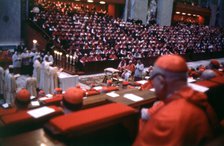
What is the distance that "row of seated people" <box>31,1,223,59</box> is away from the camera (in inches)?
773

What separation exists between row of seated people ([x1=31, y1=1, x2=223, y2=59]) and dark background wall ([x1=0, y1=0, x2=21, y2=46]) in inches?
61.8

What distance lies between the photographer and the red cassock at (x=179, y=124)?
190 cm

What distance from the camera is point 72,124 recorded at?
2.52 m

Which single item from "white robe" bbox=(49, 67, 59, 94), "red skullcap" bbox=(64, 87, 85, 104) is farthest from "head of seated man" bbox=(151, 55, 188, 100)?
"white robe" bbox=(49, 67, 59, 94)

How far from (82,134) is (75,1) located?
29.2m

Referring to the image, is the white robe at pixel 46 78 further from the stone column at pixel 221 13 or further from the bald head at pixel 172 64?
the stone column at pixel 221 13

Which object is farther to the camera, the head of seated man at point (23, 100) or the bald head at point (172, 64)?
the head of seated man at point (23, 100)

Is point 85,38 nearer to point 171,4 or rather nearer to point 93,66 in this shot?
point 93,66

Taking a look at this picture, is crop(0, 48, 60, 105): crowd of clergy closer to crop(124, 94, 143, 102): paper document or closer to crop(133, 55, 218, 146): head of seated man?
crop(124, 94, 143, 102): paper document

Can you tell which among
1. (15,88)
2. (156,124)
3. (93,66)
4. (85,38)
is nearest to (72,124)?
(156,124)

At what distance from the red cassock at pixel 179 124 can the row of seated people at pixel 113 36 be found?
1625 cm

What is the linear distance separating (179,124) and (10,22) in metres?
20.6

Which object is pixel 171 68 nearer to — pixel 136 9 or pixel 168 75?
pixel 168 75

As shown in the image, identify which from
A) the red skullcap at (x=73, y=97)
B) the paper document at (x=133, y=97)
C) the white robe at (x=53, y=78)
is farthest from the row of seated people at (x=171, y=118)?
the white robe at (x=53, y=78)
